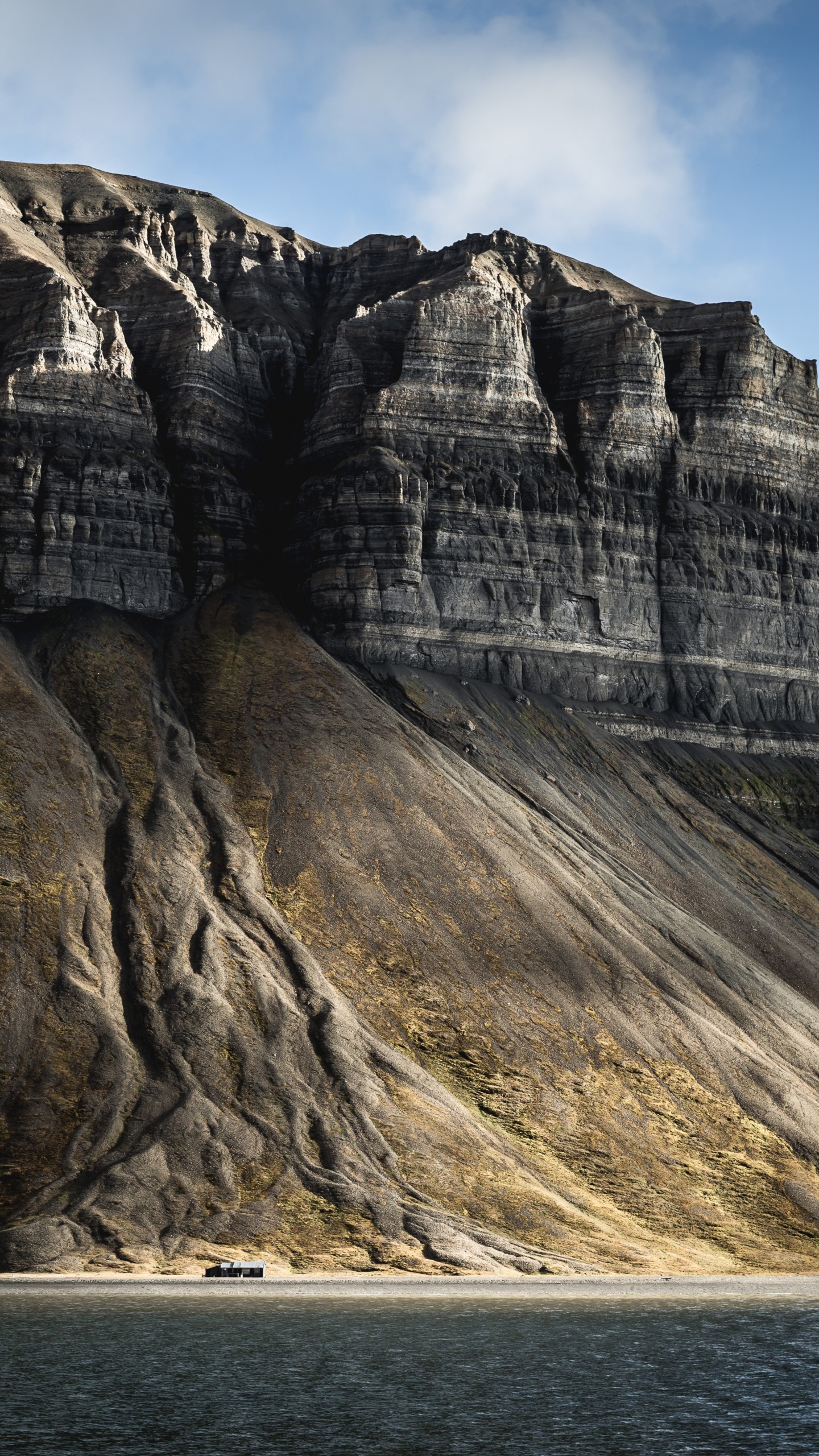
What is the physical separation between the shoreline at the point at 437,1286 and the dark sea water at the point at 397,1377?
0.64 meters

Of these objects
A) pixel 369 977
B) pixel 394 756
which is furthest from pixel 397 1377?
pixel 394 756

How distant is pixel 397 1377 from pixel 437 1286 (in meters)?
13.1

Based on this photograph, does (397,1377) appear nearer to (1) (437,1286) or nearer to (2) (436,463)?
(1) (437,1286)

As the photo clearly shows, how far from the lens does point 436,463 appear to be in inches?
4427

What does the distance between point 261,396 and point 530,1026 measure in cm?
6506

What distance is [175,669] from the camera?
10175 centimetres

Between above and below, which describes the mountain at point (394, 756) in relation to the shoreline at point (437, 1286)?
above

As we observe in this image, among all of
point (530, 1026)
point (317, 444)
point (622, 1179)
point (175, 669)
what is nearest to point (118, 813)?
point (175, 669)

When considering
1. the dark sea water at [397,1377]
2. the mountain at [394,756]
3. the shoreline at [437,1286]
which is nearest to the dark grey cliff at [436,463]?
the mountain at [394,756]

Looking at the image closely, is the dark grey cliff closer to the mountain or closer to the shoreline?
the mountain

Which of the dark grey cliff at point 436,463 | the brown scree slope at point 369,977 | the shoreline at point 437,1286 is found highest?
the dark grey cliff at point 436,463

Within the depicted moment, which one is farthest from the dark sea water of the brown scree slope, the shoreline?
the brown scree slope

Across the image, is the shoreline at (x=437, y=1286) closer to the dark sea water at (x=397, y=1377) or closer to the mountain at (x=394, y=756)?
the dark sea water at (x=397, y=1377)

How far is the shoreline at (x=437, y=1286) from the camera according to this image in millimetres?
58938
